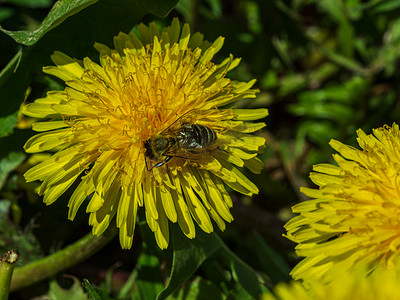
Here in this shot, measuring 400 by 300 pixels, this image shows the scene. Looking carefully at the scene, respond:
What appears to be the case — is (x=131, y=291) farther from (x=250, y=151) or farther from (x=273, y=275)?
(x=250, y=151)

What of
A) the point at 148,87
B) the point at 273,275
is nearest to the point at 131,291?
the point at 273,275

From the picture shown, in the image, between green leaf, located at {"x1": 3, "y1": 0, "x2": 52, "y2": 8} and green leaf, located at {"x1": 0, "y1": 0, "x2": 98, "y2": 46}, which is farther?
green leaf, located at {"x1": 3, "y1": 0, "x2": 52, "y2": 8}

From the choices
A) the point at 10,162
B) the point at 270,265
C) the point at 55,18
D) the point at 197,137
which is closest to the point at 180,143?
the point at 197,137

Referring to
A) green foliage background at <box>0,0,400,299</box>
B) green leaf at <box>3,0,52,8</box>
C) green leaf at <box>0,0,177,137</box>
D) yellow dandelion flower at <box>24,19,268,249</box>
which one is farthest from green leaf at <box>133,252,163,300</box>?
green leaf at <box>3,0,52,8</box>

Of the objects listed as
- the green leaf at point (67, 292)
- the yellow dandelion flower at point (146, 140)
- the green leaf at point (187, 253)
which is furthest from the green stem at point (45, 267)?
the green leaf at point (187, 253)

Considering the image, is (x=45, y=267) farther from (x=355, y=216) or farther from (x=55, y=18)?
(x=355, y=216)

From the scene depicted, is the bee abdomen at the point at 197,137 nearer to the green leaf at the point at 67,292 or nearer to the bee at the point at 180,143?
the bee at the point at 180,143

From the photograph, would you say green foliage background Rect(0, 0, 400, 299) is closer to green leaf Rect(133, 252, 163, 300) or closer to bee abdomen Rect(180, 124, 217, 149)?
green leaf Rect(133, 252, 163, 300)

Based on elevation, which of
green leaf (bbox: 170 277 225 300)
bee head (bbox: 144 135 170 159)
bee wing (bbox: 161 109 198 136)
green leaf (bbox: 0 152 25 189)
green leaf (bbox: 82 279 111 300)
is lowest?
green leaf (bbox: 170 277 225 300)
